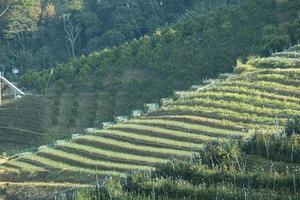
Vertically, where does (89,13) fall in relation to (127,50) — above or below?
above

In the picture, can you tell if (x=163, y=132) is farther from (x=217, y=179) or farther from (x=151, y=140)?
(x=217, y=179)

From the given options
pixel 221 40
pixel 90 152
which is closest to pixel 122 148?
pixel 90 152

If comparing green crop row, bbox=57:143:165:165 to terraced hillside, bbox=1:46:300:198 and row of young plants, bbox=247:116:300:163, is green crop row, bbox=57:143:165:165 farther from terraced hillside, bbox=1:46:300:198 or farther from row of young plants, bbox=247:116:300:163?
row of young plants, bbox=247:116:300:163

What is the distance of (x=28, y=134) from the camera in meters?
41.3

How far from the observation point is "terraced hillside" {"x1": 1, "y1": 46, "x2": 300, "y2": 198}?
2845cm

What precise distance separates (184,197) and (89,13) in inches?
1955

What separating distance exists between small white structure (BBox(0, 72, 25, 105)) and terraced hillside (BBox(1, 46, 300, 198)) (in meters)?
14.7

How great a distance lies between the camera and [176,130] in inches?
1195

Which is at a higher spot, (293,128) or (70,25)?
(70,25)

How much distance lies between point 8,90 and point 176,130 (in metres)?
21.4

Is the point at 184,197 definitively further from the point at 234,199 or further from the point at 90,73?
the point at 90,73

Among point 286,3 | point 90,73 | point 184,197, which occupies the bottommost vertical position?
point 184,197

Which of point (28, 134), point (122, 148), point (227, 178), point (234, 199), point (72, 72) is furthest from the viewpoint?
point (72, 72)

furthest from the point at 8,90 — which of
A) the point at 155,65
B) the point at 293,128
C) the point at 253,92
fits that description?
the point at 293,128
